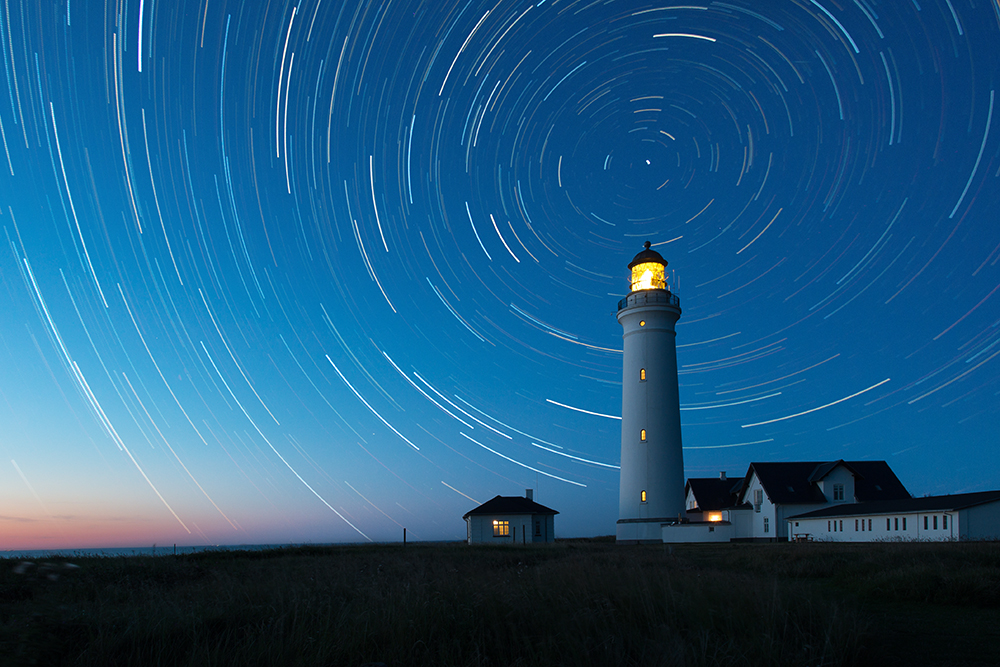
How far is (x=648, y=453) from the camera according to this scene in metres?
40.3

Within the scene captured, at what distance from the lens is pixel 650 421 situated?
4059 cm

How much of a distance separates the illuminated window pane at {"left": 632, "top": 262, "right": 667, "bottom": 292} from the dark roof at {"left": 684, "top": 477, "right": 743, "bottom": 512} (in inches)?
614

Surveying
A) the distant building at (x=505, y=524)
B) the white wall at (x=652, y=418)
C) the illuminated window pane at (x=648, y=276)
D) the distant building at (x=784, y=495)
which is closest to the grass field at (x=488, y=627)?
the white wall at (x=652, y=418)

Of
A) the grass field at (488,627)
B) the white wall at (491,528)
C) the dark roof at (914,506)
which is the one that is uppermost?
the grass field at (488,627)

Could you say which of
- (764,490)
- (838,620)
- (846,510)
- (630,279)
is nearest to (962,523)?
(846,510)

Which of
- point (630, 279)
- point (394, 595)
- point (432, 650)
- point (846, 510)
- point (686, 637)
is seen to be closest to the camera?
point (432, 650)

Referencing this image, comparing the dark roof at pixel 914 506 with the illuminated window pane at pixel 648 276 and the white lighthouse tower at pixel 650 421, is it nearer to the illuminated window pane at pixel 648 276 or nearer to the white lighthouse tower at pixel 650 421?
the white lighthouse tower at pixel 650 421

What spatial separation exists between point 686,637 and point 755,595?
183cm

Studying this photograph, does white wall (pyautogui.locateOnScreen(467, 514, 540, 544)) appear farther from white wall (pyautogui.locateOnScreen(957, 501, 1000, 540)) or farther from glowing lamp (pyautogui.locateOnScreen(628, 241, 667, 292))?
white wall (pyautogui.locateOnScreen(957, 501, 1000, 540))

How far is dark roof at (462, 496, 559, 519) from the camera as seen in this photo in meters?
44.9

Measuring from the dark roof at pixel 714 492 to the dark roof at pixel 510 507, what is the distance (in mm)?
10636

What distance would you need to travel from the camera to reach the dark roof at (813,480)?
41.9 metres

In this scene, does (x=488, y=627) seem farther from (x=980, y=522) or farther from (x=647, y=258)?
(x=647, y=258)

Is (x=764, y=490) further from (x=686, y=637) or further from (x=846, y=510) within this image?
(x=686, y=637)
